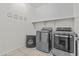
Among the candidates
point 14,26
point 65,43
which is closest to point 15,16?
point 14,26

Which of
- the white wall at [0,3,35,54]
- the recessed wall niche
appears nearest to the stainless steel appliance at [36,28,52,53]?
the white wall at [0,3,35,54]

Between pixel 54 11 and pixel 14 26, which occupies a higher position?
pixel 54 11

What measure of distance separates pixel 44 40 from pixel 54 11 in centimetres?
85

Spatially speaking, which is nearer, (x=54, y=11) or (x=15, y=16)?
(x=54, y=11)

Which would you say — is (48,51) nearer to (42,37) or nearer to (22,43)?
(42,37)

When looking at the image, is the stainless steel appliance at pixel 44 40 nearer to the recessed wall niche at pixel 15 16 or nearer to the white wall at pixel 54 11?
the white wall at pixel 54 11

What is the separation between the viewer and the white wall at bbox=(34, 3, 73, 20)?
1.91 meters

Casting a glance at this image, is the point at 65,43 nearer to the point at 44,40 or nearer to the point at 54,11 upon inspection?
the point at 44,40

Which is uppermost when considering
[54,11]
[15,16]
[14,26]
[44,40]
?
[54,11]

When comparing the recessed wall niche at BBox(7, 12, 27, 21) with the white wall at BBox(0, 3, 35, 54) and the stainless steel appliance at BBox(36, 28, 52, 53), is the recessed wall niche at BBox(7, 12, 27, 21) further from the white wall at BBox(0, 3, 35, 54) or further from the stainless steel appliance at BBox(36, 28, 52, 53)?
the stainless steel appliance at BBox(36, 28, 52, 53)

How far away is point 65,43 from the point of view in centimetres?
156

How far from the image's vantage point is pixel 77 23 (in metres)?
1.78

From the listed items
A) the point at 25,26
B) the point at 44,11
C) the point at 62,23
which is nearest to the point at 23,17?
the point at 25,26

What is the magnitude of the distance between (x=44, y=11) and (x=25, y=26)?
30.1 inches
